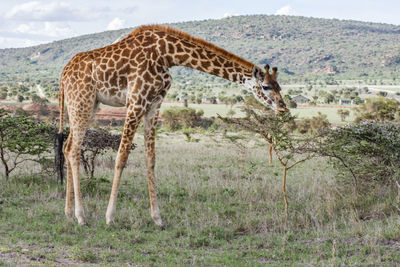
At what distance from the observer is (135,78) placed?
7.34m

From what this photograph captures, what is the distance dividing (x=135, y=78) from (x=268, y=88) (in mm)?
2225

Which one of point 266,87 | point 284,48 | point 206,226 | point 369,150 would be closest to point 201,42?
point 266,87

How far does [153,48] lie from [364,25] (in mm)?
173803

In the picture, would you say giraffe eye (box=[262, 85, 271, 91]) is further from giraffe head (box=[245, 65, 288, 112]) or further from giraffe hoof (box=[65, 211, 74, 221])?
giraffe hoof (box=[65, 211, 74, 221])

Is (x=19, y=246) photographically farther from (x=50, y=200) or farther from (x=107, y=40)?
(x=107, y=40)

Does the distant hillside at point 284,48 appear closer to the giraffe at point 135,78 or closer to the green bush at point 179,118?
the green bush at point 179,118

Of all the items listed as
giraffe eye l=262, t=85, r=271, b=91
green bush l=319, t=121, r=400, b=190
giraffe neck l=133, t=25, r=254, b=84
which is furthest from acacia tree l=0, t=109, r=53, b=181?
green bush l=319, t=121, r=400, b=190

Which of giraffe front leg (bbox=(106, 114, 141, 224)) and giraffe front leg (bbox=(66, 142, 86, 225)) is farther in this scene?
giraffe front leg (bbox=(66, 142, 86, 225))

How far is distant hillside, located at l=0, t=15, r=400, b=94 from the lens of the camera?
12612 centimetres

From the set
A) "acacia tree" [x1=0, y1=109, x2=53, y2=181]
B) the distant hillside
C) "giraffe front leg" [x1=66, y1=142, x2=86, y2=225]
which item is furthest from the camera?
the distant hillside

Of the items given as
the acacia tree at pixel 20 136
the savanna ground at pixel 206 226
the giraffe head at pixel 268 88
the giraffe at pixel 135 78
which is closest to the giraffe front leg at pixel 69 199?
the giraffe at pixel 135 78

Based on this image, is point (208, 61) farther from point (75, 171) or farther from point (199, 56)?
point (75, 171)

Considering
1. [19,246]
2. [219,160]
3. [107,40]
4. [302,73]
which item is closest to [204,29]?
[107,40]

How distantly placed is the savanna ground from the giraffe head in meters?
1.97
